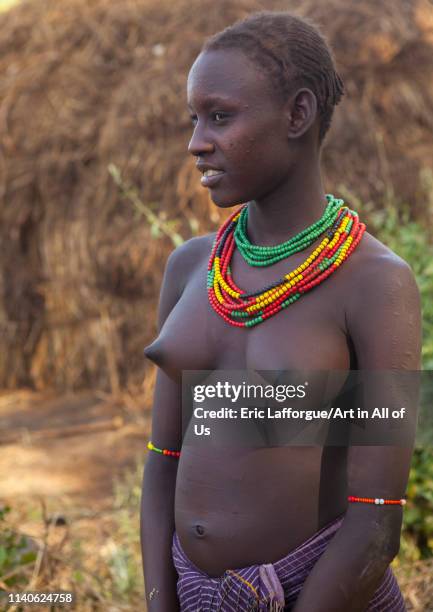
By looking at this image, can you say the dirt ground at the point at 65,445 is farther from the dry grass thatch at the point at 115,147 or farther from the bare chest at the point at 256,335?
the bare chest at the point at 256,335

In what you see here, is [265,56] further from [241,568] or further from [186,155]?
[186,155]

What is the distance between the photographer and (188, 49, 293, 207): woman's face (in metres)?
1.84

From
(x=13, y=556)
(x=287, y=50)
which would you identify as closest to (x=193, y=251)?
(x=287, y=50)

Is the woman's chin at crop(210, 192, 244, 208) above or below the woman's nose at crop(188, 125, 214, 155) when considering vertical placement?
below

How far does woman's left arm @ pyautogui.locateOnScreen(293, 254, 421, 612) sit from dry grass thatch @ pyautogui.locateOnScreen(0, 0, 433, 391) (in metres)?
4.51

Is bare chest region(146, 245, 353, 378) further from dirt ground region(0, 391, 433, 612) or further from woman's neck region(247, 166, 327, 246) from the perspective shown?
dirt ground region(0, 391, 433, 612)

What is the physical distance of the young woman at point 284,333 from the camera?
1.76 m

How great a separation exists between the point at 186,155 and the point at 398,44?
170 cm

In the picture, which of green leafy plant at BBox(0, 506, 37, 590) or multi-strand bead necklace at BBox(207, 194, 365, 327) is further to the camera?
green leafy plant at BBox(0, 506, 37, 590)

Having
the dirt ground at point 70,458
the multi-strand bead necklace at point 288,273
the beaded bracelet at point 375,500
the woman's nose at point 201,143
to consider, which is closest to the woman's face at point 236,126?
the woman's nose at point 201,143

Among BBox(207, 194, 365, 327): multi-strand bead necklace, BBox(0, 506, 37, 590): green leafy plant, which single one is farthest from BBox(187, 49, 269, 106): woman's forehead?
BBox(0, 506, 37, 590): green leafy plant

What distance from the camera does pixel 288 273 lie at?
1.91m

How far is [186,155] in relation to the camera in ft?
22.0

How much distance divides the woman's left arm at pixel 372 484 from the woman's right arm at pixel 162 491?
37 cm
